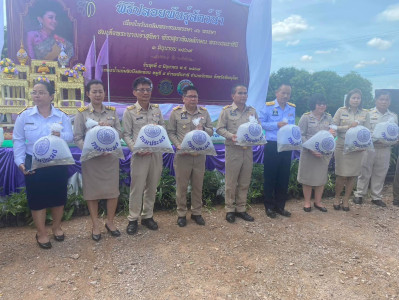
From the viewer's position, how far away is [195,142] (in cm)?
290

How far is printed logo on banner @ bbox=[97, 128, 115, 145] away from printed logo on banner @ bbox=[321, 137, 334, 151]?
92.1 inches

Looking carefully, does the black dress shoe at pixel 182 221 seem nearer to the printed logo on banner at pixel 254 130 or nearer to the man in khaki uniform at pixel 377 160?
the printed logo on banner at pixel 254 130

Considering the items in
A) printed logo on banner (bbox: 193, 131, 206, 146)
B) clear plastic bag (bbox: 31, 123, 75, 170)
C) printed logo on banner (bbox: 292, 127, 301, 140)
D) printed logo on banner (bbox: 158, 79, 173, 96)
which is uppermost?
printed logo on banner (bbox: 158, 79, 173, 96)

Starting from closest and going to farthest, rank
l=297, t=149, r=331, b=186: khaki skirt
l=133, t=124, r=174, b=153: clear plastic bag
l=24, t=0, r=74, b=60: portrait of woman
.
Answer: l=133, t=124, r=174, b=153: clear plastic bag, l=297, t=149, r=331, b=186: khaki skirt, l=24, t=0, r=74, b=60: portrait of woman

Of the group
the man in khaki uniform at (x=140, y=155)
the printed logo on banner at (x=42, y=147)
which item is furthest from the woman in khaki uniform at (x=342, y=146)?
the printed logo on banner at (x=42, y=147)

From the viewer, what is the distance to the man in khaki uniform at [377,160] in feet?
13.7

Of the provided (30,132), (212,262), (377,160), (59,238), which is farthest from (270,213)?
(30,132)

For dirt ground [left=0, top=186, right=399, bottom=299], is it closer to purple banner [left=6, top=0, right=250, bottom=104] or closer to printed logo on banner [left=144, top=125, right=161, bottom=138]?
printed logo on banner [left=144, top=125, right=161, bottom=138]

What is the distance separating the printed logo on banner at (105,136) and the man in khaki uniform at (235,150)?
121 centimetres

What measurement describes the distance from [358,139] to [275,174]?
1.09 meters

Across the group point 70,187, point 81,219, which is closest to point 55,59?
point 70,187

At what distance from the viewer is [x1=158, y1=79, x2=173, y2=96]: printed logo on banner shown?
5.00 meters

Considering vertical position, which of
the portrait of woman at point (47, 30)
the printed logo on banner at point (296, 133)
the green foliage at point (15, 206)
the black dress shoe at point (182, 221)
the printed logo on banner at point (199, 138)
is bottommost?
the black dress shoe at point (182, 221)

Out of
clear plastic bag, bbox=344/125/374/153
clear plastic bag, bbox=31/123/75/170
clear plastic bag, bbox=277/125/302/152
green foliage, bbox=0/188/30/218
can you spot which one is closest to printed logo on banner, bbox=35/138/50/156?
clear plastic bag, bbox=31/123/75/170
